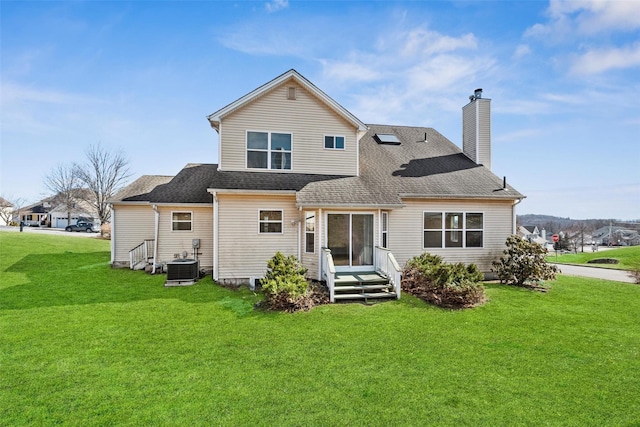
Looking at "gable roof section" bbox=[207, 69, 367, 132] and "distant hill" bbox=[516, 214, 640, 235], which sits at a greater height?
"gable roof section" bbox=[207, 69, 367, 132]

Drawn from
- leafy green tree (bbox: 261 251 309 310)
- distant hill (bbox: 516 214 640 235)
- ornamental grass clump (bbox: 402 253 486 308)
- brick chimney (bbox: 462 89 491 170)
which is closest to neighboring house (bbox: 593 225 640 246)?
distant hill (bbox: 516 214 640 235)

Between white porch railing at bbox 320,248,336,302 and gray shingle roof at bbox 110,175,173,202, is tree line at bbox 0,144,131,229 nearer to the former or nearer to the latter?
gray shingle roof at bbox 110,175,173,202

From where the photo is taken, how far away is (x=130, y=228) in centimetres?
1498

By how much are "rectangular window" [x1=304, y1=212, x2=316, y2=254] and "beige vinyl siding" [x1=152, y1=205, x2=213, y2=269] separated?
16.8 ft

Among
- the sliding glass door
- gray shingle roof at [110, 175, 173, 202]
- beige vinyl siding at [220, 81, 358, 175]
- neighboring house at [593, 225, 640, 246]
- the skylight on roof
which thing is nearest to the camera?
the sliding glass door

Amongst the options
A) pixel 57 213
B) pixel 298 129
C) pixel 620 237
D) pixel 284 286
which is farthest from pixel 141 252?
pixel 620 237

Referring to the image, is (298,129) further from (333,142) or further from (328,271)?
(328,271)

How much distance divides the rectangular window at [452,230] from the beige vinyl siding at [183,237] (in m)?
9.82

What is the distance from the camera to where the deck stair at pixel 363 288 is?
9.73 meters

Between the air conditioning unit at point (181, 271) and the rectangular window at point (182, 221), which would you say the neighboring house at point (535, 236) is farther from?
the rectangular window at point (182, 221)

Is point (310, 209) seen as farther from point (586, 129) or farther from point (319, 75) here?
point (586, 129)

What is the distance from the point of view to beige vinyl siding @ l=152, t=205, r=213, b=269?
45.4ft

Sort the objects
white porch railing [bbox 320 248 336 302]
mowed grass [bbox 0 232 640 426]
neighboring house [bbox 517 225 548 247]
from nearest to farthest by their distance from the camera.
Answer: mowed grass [bbox 0 232 640 426], white porch railing [bbox 320 248 336 302], neighboring house [bbox 517 225 548 247]

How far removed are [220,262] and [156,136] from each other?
1423 centimetres
